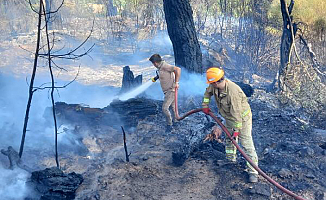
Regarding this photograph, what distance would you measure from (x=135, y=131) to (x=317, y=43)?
26.1 ft

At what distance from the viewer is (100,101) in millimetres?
10297

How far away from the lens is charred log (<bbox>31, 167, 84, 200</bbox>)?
4608 mm

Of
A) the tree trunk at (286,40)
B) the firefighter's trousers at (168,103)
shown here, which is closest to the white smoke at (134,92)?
the firefighter's trousers at (168,103)

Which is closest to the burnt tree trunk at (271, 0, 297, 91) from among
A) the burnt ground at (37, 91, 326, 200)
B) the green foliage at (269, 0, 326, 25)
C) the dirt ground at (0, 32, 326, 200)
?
the green foliage at (269, 0, 326, 25)

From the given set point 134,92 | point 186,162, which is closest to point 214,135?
point 186,162

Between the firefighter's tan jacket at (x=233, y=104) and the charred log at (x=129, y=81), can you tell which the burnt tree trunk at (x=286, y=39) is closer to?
the charred log at (x=129, y=81)

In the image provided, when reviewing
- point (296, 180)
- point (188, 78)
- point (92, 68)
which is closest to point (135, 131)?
point (188, 78)

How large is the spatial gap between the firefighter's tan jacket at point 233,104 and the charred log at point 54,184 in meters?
2.80

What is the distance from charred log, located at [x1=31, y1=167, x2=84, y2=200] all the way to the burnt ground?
0.82ft

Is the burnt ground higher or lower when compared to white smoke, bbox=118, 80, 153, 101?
lower

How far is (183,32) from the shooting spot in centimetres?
914

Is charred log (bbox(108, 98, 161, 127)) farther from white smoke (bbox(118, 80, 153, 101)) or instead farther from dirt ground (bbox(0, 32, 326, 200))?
white smoke (bbox(118, 80, 153, 101))

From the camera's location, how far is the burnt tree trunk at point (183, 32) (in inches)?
352

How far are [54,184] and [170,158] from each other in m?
2.33
